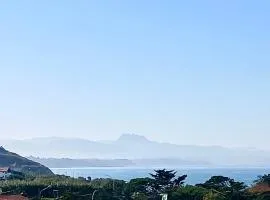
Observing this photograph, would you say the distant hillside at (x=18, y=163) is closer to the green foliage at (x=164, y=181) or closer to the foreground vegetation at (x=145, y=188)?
the foreground vegetation at (x=145, y=188)

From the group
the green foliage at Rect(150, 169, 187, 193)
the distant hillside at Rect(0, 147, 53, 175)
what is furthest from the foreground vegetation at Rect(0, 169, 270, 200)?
the distant hillside at Rect(0, 147, 53, 175)

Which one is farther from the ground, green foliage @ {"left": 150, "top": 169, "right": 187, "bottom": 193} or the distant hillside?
the distant hillside

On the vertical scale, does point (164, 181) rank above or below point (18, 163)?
below

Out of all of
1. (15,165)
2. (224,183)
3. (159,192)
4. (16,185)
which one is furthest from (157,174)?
(15,165)

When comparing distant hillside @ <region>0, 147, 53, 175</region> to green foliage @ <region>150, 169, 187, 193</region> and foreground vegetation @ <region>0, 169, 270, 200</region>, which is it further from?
green foliage @ <region>150, 169, 187, 193</region>

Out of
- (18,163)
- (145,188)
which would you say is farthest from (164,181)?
(18,163)

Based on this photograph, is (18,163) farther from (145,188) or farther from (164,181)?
(145,188)

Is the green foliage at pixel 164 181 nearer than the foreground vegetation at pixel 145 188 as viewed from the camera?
No

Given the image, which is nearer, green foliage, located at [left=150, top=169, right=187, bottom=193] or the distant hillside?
green foliage, located at [left=150, top=169, right=187, bottom=193]

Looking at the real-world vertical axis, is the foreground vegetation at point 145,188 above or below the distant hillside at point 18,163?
below

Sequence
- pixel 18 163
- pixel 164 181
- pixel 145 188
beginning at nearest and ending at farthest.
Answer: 1. pixel 145 188
2. pixel 164 181
3. pixel 18 163

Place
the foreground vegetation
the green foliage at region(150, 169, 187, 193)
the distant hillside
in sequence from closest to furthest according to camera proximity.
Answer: the foreground vegetation
the green foliage at region(150, 169, 187, 193)
the distant hillside

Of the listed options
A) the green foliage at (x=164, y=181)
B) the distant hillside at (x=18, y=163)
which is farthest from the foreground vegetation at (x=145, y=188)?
the distant hillside at (x=18, y=163)

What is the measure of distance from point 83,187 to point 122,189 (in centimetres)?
483
